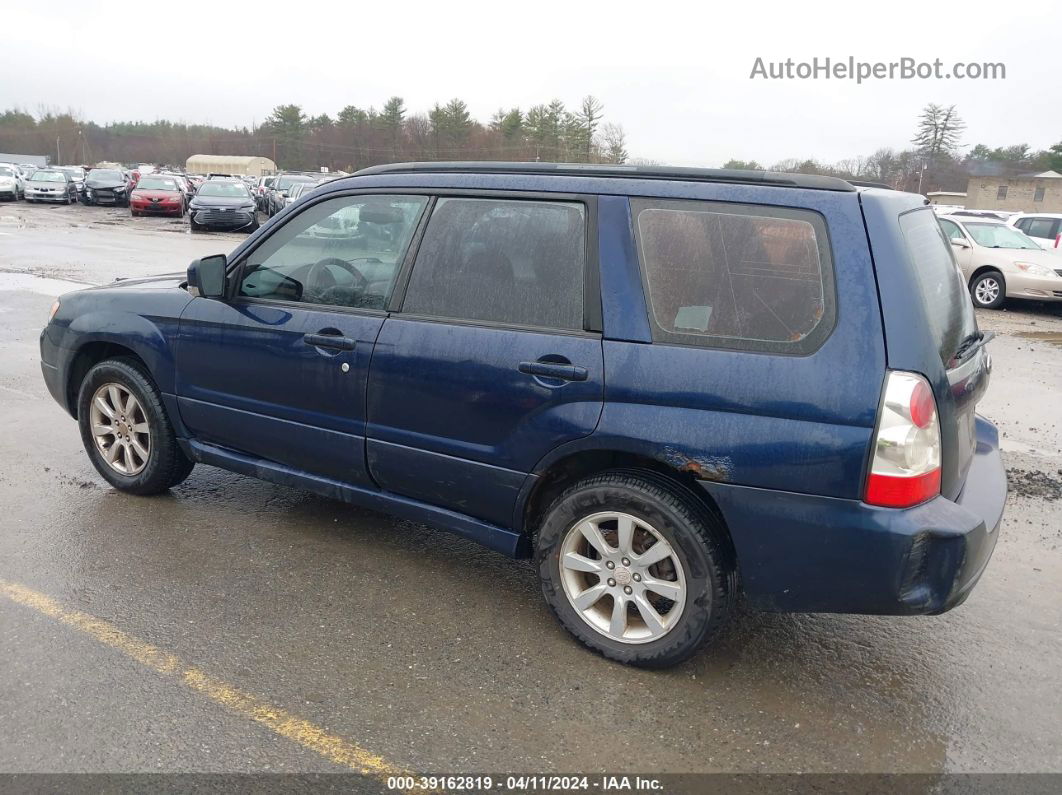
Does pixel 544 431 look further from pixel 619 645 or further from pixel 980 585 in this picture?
pixel 980 585

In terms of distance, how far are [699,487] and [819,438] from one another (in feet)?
1.60

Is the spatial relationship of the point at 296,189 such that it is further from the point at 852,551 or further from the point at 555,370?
the point at 852,551

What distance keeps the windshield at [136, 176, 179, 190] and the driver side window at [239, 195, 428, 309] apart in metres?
30.5

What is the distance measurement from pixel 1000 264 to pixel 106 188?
33.9 meters

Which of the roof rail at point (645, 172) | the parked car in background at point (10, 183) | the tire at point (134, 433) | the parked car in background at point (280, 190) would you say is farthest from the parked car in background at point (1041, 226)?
the parked car in background at point (10, 183)

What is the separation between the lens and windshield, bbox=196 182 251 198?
2647cm

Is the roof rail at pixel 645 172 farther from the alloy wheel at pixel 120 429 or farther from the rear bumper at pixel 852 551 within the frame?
the alloy wheel at pixel 120 429

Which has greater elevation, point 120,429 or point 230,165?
point 230,165

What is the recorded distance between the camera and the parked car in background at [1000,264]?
1444 cm

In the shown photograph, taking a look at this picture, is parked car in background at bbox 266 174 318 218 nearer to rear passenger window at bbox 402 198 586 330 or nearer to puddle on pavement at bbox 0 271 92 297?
puddle on pavement at bbox 0 271 92 297

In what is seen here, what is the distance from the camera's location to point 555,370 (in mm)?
3309

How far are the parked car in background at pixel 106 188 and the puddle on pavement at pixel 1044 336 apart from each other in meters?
34.8

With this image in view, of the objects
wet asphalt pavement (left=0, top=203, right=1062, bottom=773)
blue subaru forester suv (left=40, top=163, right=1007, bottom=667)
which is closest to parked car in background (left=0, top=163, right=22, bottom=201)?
wet asphalt pavement (left=0, top=203, right=1062, bottom=773)

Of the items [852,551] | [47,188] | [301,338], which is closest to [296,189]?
[47,188]
